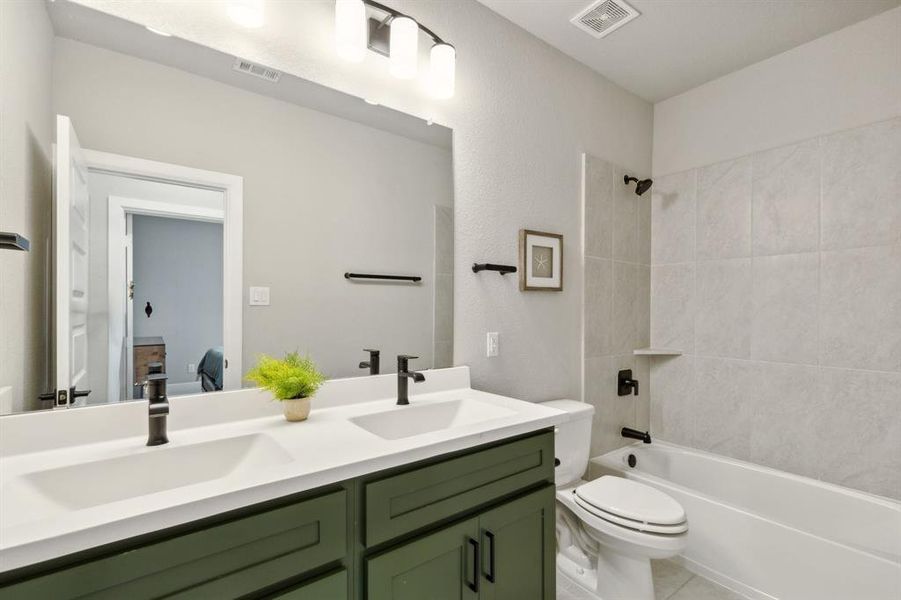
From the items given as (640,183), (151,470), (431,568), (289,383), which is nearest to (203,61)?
(289,383)

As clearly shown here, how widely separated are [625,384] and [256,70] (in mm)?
2391

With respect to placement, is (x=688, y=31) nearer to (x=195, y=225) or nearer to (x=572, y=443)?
(x=572, y=443)

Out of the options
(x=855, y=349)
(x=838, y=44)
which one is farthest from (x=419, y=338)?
(x=838, y=44)

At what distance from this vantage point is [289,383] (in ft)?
4.00

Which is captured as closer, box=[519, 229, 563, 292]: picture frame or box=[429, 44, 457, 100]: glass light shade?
box=[429, 44, 457, 100]: glass light shade

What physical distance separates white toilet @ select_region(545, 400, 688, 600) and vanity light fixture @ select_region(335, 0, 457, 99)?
4.76 feet

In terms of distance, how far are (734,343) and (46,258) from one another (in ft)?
9.74

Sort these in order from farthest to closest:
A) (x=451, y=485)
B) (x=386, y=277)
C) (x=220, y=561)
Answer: (x=386, y=277)
(x=451, y=485)
(x=220, y=561)

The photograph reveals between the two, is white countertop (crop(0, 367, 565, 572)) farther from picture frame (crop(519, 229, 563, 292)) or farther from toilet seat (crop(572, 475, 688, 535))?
picture frame (crop(519, 229, 563, 292))

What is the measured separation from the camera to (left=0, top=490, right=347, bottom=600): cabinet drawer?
66 cm

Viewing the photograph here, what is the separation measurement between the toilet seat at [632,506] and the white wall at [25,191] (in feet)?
6.04

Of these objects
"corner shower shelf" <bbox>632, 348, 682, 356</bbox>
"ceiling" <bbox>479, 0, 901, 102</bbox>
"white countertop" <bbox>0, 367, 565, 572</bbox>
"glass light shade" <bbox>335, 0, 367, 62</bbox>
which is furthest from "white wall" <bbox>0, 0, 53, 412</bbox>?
"corner shower shelf" <bbox>632, 348, 682, 356</bbox>

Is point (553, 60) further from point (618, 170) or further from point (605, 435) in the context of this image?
point (605, 435)

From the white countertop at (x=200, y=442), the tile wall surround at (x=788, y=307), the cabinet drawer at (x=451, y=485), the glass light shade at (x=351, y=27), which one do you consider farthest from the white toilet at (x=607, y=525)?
the glass light shade at (x=351, y=27)
